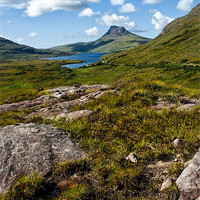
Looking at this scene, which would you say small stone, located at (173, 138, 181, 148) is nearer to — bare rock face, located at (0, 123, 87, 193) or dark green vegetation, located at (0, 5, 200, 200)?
dark green vegetation, located at (0, 5, 200, 200)

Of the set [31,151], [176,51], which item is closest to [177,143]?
[31,151]

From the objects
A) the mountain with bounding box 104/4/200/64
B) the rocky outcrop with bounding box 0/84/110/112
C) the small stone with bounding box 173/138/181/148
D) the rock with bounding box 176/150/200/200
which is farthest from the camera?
the mountain with bounding box 104/4/200/64

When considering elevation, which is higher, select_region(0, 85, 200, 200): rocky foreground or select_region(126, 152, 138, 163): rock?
select_region(0, 85, 200, 200): rocky foreground

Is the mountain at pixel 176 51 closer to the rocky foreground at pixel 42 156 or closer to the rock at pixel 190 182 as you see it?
the rock at pixel 190 182

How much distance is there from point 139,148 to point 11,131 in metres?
4.71

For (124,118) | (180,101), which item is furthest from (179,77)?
(124,118)

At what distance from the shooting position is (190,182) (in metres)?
3.13

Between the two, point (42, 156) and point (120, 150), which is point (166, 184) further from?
point (42, 156)

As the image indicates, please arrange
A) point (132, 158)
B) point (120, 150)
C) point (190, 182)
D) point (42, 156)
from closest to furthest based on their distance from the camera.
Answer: point (190, 182), point (132, 158), point (42, 156), point (120, 150)

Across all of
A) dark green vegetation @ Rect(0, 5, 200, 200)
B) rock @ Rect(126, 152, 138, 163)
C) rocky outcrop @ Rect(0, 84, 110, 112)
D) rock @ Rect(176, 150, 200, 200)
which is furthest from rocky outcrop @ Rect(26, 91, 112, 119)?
rock @ Rect(176, 150, 200, 200)

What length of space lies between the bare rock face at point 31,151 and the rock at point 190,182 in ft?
8.62

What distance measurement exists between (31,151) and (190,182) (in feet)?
13.9

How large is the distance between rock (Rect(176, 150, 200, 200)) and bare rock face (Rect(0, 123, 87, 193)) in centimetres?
263

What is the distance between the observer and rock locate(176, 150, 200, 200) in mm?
2961
